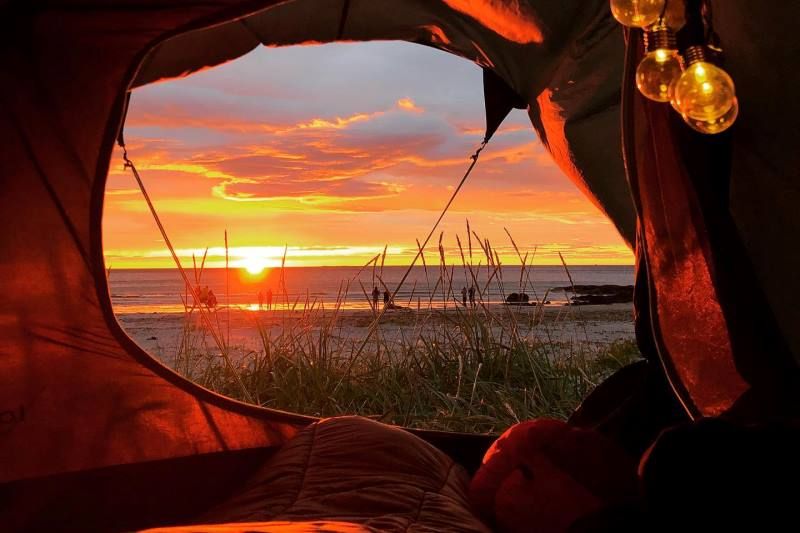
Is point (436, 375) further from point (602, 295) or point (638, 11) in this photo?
point (602, 295)

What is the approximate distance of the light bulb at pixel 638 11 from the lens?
3.72ft

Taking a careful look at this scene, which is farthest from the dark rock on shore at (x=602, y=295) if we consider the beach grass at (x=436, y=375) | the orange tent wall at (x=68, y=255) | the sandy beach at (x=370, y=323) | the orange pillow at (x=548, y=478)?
the orange pillow at (x=548, y=478)

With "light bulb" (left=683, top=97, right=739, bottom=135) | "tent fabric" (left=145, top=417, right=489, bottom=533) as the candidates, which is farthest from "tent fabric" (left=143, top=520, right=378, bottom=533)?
"light bulb" (left=683, top=97, right=739, bottom=135)

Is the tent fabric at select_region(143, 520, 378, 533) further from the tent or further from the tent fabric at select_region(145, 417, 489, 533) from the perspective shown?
the tent

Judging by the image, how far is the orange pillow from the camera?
4.00 ft

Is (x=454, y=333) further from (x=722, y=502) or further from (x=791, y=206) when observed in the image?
(x=722, y=502)

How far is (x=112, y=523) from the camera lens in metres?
1.69

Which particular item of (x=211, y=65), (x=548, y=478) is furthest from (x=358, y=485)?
(x=211, y=65)

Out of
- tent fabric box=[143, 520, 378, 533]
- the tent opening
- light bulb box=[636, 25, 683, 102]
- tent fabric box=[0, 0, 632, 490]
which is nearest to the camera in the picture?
tent fabric box=[143, 520, 378, 533]

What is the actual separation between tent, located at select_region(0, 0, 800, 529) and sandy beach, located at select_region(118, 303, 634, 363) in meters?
1.47

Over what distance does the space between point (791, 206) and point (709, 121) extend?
39cm

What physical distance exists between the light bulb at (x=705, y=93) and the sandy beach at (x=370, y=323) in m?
2.40

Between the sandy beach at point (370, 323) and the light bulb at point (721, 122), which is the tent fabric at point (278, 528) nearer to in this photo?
the light bulb at point (721, 122)

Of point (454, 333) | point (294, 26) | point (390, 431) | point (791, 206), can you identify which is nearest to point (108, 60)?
point (294, 26)
